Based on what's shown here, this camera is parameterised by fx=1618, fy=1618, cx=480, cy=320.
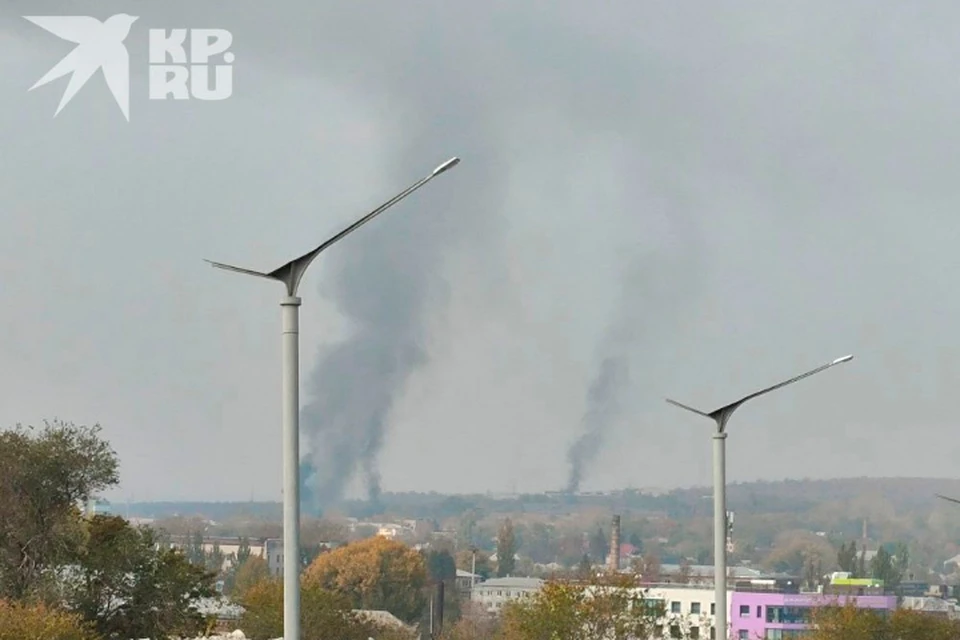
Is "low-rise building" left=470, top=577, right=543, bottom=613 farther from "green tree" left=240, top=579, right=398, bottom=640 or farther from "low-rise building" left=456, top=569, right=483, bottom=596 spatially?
"green tree" left=240, top=579, right=398, bottom=640

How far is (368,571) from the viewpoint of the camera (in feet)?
467

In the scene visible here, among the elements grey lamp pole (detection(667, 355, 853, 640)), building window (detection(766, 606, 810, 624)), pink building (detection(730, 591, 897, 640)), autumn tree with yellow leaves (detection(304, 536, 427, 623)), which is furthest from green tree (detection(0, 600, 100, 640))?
building window (detection(766, 606, 810, 624))

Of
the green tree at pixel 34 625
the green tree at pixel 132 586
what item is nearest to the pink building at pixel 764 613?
the green tree at pixel 132 586

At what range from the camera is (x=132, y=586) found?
6022 centimetres

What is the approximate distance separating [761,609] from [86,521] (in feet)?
351

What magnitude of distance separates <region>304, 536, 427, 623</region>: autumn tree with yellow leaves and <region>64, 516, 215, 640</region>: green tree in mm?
79117

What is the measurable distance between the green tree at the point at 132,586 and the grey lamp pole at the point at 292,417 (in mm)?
40664

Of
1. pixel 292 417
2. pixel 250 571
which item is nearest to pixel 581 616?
pixel 292 417

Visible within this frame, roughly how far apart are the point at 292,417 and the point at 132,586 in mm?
43996

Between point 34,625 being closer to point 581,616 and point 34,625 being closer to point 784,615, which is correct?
point 581,616

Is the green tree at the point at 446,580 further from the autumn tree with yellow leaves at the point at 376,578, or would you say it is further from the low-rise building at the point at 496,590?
the autumn tree with yellow leaves at the point at 376,578

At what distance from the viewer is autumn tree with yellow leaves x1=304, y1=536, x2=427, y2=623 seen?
463 feet

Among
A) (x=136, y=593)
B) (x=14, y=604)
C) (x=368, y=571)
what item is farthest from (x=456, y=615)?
(x=14, y=604)

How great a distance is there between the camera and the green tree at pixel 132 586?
5825 centimetres
